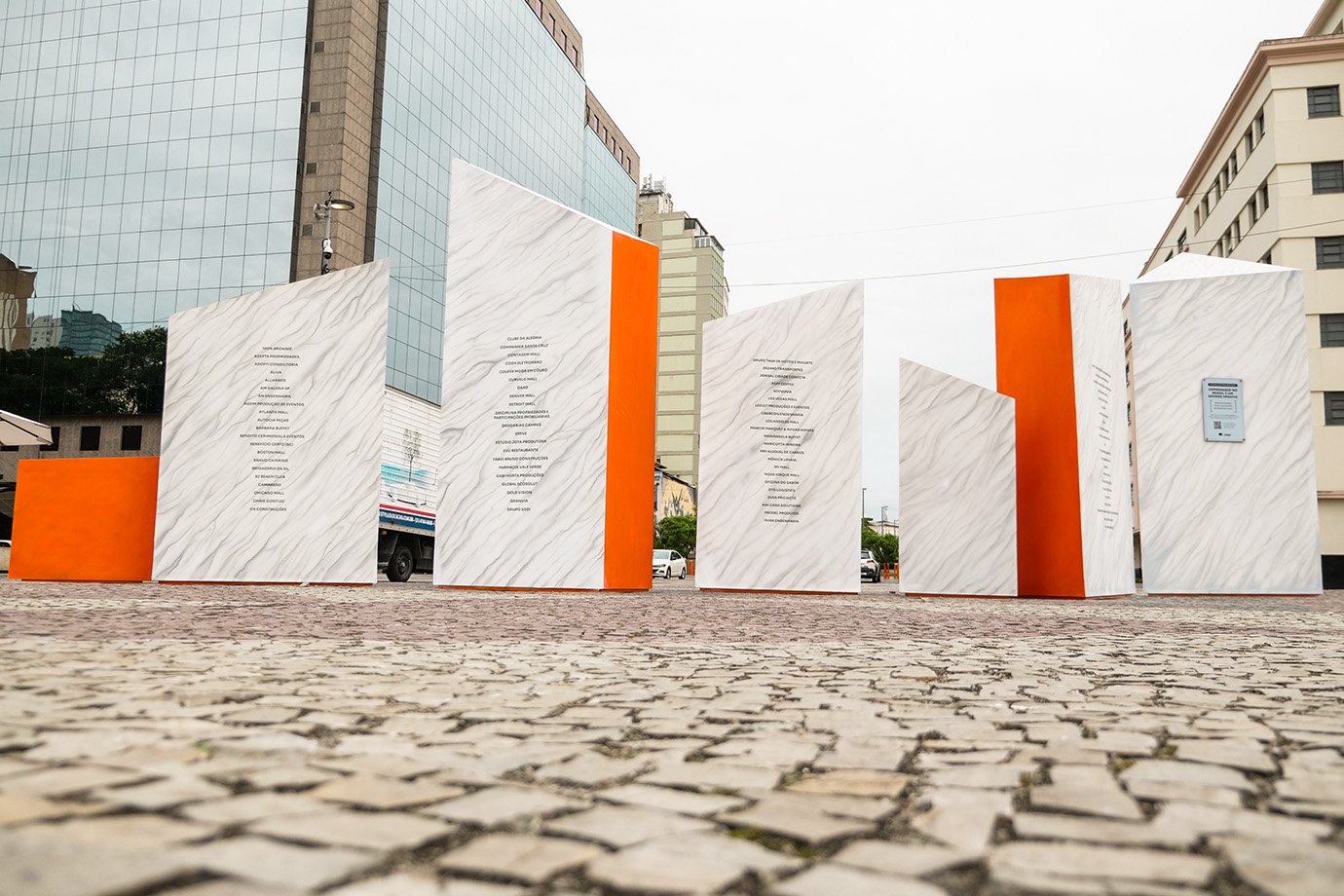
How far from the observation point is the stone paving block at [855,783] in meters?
2.49

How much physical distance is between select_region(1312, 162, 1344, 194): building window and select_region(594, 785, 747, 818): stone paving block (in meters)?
42.4

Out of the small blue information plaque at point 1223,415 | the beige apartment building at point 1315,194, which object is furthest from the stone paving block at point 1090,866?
the beige apartment building at point 1315,194

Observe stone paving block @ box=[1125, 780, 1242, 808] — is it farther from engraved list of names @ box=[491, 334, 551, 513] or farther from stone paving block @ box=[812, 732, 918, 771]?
engraved list of names @ box=[491, 334, 551, 513]

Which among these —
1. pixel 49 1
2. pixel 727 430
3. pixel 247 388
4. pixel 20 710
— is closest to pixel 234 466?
pixel 247 388

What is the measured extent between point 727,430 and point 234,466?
663 cm

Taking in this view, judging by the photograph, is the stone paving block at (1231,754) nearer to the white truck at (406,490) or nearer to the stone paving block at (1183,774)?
the stone paving block at (1183,774)

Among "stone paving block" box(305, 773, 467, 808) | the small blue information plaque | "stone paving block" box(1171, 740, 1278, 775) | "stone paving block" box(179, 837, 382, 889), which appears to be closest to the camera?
"stone paving block" box(179, 837, 382, 889)

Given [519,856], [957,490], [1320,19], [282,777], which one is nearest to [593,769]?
[282,777]

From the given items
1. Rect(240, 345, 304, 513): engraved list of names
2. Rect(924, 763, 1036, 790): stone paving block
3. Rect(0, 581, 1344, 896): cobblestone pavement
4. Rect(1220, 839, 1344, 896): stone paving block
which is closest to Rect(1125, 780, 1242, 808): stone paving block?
Rect(0, 581, 1344, 896): cobblestone pavement

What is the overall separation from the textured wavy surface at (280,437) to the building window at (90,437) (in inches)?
1372

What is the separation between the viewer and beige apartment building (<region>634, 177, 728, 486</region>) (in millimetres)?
99250

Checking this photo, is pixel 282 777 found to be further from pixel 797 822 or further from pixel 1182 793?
pixel 1182 793

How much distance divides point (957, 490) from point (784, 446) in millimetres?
2628

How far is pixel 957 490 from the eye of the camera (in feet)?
50.4
